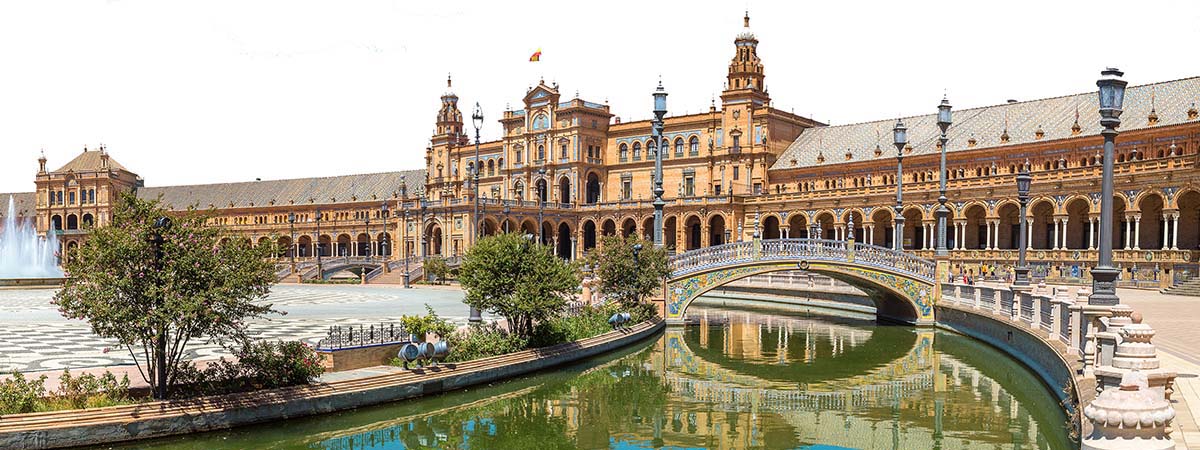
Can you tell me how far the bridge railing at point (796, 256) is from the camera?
113ft

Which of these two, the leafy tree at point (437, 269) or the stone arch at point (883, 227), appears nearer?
the leafy tree at point (437, 269)

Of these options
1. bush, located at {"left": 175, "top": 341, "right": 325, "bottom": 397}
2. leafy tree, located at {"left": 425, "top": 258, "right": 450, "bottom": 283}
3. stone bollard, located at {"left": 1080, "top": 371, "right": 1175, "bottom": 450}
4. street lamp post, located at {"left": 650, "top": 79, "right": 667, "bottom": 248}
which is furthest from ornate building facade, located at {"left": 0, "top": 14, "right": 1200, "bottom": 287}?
stone bollard, located at {"left": 1080, "top": 371, "right": 1175, "bottom": 450}

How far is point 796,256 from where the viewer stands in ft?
112

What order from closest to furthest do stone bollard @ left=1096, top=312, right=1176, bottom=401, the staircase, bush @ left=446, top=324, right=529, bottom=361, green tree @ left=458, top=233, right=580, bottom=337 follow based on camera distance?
1. stone bollard @ left=1096, top=312, right=1176, bottom=401
2. bush @ left=446, top=324, right=529, bottom=361
3. green tree @ left=458, top=233, right=580, bottom=337
4. the staircase

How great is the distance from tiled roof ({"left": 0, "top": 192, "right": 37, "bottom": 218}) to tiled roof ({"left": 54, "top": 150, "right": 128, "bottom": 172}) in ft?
23.0

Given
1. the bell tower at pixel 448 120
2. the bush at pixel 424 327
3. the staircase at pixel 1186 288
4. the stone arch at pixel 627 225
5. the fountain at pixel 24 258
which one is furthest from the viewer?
the bell tower at pixel 448 120

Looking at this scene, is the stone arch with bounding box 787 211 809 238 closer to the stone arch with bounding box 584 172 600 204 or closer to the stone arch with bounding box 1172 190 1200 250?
the stone arch with bounding box 584 172 600 204

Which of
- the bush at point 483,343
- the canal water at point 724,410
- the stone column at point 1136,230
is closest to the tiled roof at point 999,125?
the stone column at point 1136,230

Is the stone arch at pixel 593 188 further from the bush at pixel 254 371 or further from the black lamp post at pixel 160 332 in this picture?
the black lamp post at pixel 160 332

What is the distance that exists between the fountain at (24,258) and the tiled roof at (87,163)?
8.51 meters

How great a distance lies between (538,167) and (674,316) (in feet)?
170

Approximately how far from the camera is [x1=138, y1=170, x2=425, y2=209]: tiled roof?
103 metres

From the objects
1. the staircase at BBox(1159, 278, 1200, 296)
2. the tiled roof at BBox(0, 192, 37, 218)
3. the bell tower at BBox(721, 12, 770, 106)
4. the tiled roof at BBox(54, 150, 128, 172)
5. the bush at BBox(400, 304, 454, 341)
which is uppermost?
the bell tower at BBox(721, 12, 770, 106)

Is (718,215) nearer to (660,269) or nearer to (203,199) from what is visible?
(660,269)
